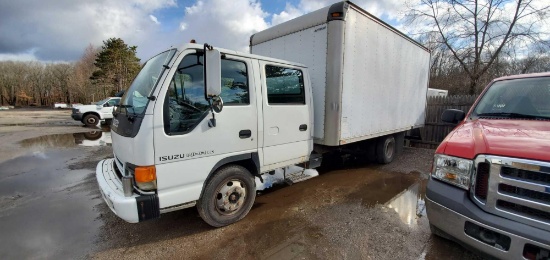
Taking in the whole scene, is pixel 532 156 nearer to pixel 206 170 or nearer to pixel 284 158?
pixel 284 158

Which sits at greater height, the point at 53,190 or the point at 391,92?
the point at 391,92

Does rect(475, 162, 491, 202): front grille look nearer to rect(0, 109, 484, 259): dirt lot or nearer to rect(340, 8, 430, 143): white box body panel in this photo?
rect(0, 109, 484, 259): dirt lot

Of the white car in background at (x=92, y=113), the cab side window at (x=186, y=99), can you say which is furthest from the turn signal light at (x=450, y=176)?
the white car in background at (x=92, y=113)

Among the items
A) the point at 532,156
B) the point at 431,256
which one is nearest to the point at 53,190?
the point at 431,256

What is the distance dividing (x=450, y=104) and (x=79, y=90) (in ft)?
195

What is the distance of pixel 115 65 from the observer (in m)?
32.3

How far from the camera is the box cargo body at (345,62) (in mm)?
4430

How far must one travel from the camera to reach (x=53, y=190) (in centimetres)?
493

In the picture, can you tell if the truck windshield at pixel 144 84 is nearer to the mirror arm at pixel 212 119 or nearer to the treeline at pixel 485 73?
the mirror arm at pixel 212 119

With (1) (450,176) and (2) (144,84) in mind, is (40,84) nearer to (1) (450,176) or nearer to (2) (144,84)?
(2) (144,84)

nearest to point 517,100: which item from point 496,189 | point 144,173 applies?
point 496,189

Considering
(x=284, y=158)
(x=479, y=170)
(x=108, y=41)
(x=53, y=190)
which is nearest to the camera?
(x=479, y=170)

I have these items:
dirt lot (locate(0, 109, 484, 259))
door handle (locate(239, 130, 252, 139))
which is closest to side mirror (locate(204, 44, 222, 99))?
door handle (locate(239, 130, 252, 139))

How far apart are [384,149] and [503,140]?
448 cm
